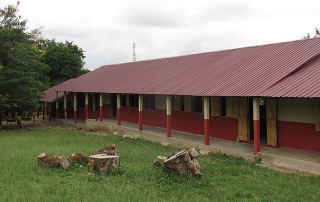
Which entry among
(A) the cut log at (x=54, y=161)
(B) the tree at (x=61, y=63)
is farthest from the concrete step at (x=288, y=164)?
(B) the tree at (x=61, y=63)

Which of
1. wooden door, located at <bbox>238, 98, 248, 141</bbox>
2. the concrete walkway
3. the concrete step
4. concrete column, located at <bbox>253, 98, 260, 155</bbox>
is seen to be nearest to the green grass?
the concrete step

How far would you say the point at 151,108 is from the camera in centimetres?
1906

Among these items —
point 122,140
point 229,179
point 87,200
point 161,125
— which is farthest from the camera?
point 161,125

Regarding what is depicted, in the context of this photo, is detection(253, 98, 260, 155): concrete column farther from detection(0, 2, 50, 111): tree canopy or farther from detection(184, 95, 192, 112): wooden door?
detection(0, 2, 50, 111): tree canopy

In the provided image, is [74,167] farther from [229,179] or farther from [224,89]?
[224,89]

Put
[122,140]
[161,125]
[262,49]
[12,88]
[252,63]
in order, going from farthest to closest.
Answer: [12,88] → [161,125] → [122,140] → [262,49] → [252,63]

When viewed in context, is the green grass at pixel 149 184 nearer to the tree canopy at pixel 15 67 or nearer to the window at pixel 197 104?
the window at pixel 197 104

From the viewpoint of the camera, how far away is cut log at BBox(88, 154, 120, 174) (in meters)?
8.08

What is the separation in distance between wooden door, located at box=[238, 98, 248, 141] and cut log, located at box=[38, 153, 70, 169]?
7.27 m

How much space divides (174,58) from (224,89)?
29.8 feet

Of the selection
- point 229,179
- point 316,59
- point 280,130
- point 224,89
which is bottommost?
point 229,179

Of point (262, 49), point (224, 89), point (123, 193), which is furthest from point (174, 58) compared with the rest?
point (123, 193)

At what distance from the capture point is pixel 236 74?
12.9 m

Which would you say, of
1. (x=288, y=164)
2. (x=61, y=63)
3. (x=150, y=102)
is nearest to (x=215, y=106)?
(x=288, y=164)
